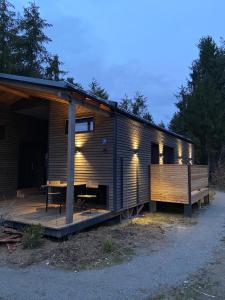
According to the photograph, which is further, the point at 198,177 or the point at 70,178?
the point at 198,177

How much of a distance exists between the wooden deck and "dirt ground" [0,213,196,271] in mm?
234

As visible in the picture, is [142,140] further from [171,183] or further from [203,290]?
[203,290]

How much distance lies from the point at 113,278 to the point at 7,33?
18.5 m

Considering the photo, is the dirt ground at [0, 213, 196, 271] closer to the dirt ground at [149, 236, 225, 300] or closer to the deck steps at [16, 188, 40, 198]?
the dirt ground at [149, 236, 225, 300]

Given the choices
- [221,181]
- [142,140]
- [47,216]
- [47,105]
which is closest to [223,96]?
[221,181]

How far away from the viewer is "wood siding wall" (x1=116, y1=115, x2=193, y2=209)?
9367mm

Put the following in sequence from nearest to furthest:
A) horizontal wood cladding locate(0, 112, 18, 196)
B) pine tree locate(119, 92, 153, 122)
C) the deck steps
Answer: horizontal wood cladding locate(0, 112, 18, 196), the deck steps, pine tree locate(119, 92, 153, 122)

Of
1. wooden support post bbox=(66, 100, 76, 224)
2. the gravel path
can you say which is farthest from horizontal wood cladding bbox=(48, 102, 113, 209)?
the gravel path

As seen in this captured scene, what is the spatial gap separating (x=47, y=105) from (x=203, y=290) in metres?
7.93

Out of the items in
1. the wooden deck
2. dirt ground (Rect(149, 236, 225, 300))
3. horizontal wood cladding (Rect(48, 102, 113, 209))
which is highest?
horizontal wood cladding (Rect(48, 102, 113, 209))

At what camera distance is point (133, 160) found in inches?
405

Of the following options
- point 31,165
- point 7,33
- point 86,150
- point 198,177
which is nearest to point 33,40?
point 7,33

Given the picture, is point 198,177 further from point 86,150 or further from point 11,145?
point 11,145

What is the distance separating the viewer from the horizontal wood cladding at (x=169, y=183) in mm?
10602
